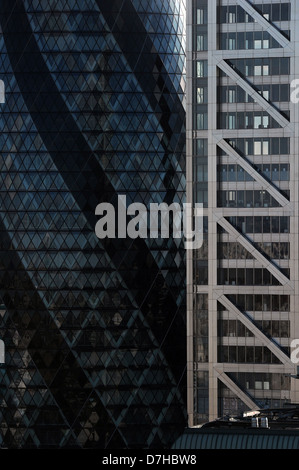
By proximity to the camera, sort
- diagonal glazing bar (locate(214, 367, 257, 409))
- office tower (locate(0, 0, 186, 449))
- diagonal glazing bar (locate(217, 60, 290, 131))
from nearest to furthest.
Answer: diagonal glazing bar (locate(214, 367, 257, 409)) < diagonal glazing bar (locate(217, 60, 290, 131)) < office tower (locate(0, 0, 186, 449))

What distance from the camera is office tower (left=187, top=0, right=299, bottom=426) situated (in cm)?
8419

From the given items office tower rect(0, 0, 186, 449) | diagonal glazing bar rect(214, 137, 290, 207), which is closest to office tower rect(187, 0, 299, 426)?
diagonal glazing bar rect(214, 137, 290, 207)

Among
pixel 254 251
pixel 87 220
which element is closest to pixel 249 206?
pixel 254 251

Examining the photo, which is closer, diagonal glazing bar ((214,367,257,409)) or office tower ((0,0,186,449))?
diagonal glazing bar ((214,367,257,409))

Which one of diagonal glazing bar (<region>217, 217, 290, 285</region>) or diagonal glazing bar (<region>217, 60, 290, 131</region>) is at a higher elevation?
diagonal glazing bar (<region>217, 60, 290, 131</region>)

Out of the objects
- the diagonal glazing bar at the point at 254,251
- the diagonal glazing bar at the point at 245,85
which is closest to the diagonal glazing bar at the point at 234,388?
the diagonal glazing bar at the point at 254,251

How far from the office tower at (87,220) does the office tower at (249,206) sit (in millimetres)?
7627

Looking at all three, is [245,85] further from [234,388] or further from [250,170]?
[234,388]

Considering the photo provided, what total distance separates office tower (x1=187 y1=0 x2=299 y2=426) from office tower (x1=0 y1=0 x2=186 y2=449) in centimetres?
763

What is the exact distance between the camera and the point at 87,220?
3656 inches

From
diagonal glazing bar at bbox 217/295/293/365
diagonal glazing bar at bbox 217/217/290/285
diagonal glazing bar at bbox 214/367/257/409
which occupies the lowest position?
diagonal glazing bar at bbox 214/367/257/409

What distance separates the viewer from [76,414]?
9275 cm

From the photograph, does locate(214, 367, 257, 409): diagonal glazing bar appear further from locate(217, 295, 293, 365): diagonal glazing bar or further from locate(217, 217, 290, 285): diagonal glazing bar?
locate(217, 217, 290, 285): diagonal glazing bar

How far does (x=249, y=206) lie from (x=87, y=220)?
13.8 metres
